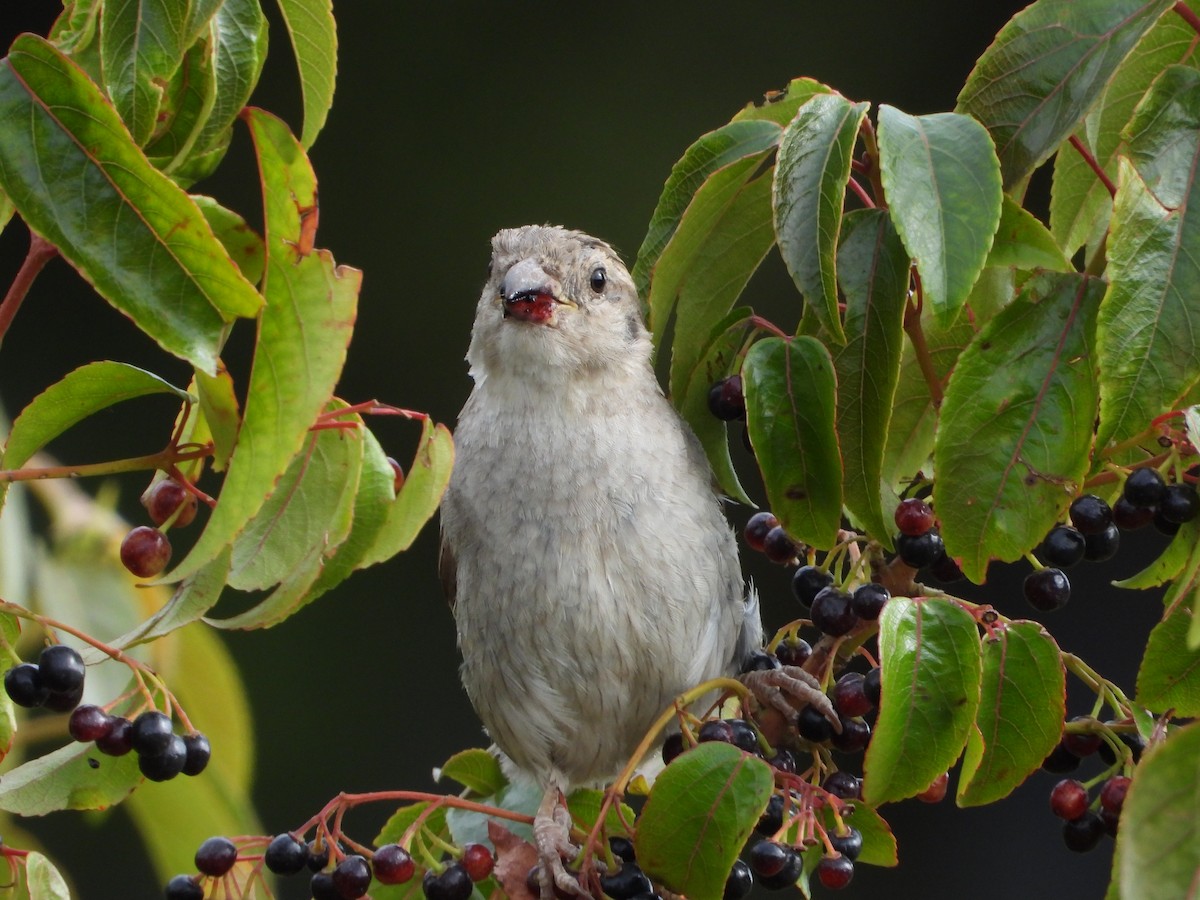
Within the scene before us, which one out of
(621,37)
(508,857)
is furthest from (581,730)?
(621,37)

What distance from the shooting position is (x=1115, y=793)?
5.44ft

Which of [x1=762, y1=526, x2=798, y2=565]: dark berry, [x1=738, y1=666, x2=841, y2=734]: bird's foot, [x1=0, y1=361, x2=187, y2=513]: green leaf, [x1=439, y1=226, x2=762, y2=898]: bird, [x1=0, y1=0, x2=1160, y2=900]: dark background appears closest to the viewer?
[x1=0, y1=361, x2=187, y2=513]: green leaf

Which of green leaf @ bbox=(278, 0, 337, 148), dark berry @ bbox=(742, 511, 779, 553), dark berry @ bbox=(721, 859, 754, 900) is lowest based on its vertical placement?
dark berry @ bbox=(721, 859, 754, 900)

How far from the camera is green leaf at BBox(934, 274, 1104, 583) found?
1.47 m

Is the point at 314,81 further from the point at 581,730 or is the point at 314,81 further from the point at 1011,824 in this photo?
the point at 1011,824

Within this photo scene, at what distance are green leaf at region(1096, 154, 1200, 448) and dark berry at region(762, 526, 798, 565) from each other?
736mm

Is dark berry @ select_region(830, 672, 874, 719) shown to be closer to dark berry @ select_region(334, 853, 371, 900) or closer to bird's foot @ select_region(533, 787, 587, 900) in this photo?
bird's foot @ select_region(533, 787, 587, 900)

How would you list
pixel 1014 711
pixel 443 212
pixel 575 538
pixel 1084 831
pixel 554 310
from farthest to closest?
pixel 443 212 → pixel 554 310 → pixel 575 538 → pixel 1084 831 → pixel 1014 711

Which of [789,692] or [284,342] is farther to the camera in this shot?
[789,692]

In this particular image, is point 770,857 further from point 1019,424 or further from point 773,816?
point 1019,424

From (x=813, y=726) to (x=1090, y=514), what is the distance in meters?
0.44

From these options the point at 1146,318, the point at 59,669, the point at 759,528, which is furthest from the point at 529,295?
the point at 1146,318

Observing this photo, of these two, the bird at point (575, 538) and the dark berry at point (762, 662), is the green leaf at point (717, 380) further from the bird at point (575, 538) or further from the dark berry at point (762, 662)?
the bird at point (575, 538)

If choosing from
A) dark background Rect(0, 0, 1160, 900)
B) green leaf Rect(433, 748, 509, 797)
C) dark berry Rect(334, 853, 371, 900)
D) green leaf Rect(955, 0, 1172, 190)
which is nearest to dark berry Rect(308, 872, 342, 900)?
dark berry Rect(334, 853, 371, 900)
